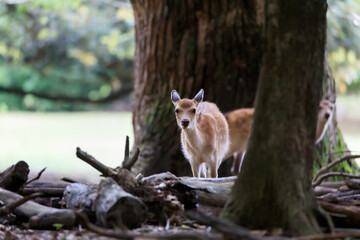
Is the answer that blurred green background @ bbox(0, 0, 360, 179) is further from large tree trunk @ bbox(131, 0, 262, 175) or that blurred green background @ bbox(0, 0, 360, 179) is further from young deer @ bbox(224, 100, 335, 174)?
large tree trunk @ bbox(131, 0, 262, 175)

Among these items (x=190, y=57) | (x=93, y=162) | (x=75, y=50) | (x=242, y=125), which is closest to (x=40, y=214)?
(x=93, y=162)

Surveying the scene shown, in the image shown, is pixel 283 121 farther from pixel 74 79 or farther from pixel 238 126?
pixel 74 79

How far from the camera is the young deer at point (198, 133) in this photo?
7805 mm

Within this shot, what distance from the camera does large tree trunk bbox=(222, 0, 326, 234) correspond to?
15.1ft

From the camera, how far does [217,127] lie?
359 inches

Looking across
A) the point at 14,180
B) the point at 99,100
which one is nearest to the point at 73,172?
the point at 14,180

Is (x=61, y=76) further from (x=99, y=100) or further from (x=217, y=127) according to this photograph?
(x=217, y=127)

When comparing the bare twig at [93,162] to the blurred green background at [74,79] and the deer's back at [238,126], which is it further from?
the blurred green background at [74,79]

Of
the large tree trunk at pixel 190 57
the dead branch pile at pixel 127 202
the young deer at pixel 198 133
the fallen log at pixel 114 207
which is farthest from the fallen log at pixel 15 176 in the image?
the large tree trunk at pixel 190 57

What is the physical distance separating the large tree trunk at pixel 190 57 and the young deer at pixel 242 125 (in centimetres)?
74

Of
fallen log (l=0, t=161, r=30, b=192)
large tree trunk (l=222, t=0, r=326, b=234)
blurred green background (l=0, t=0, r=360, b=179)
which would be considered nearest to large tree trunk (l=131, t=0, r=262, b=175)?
fallen log (l=0, t=161, r=30, b=192)

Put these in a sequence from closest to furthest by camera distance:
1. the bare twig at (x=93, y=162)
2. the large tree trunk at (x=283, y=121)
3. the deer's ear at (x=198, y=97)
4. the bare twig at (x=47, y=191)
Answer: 1. the large tree trunk at (x=283, y=121)
2. the bare twig at (x=93, y=162)
3. the bare twig at (x=47, y=191)
4. the deer's ear at (x=198, y=97)

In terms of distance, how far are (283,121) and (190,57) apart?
521 centimetres

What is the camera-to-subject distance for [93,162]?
5188 millimetres
